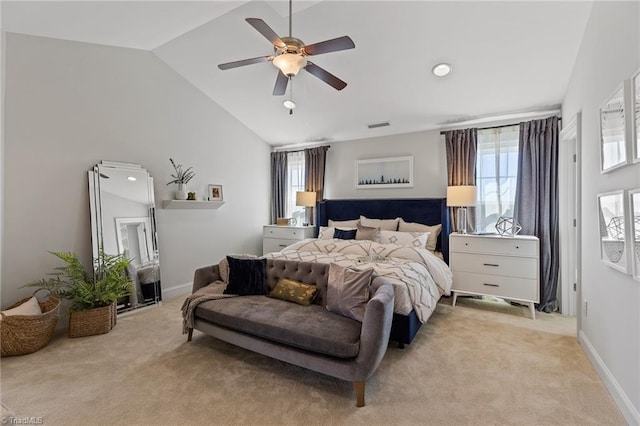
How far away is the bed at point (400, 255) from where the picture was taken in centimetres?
265

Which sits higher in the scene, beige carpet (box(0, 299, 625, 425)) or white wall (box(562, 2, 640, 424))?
white wall (box(562, 2, 640, 424))

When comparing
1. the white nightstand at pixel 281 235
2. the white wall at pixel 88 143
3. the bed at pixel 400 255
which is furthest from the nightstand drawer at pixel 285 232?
the white wall at pixel 88 143

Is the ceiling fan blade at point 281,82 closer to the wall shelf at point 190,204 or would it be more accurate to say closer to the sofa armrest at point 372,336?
the sofa armrest at point 372,336

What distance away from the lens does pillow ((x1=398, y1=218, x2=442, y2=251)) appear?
4.11m

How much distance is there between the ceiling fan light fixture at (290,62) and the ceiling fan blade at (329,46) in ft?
0.26

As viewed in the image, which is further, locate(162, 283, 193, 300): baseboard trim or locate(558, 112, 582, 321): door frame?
locate(162, 283, 193, 300): baseboard trim

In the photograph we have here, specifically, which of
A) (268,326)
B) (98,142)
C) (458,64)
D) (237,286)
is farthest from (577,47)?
(98,142)

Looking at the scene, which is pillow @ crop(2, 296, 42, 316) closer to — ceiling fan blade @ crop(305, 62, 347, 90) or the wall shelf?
the wall shelf

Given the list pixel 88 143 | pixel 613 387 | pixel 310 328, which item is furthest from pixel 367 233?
pixel 88 143

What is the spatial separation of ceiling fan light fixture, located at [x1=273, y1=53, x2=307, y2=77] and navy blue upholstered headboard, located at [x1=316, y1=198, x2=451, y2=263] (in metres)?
2.86

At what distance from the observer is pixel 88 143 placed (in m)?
3.38

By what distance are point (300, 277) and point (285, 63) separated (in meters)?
1.91

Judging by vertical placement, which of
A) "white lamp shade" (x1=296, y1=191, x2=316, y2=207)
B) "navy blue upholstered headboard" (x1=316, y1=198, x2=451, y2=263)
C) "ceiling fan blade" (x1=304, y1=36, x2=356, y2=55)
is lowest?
"navy blue upholstered headboard" (x1=316, y1=198, x2=451, y2=263)

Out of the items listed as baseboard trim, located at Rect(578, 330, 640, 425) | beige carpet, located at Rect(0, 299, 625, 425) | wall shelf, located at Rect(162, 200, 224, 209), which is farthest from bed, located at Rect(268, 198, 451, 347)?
wall shelf, located at Rect(162, 200, 224, 209)
